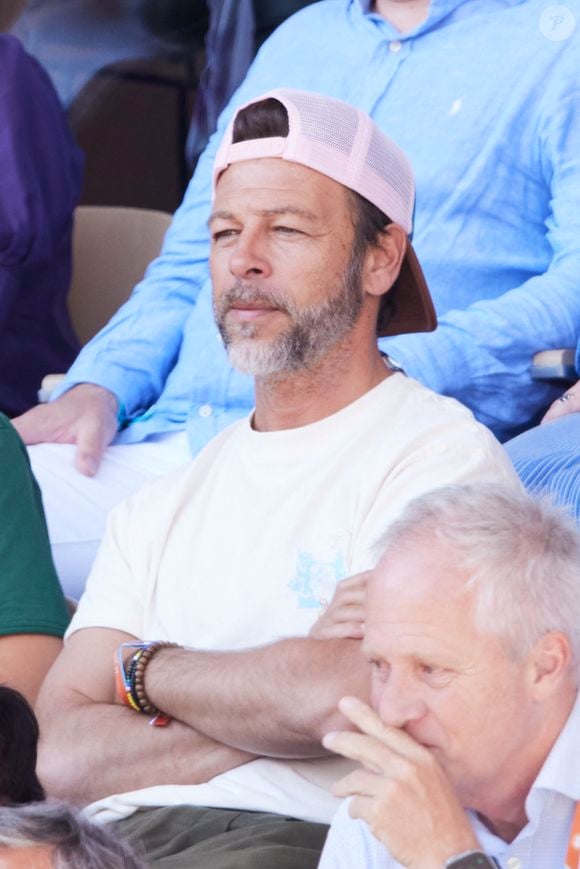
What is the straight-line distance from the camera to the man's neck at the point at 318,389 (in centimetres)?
238

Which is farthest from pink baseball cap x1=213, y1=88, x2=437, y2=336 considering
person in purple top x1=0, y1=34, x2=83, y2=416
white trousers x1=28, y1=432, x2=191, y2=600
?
person in purple top x1=0, y1=34, x2=83, y2=416

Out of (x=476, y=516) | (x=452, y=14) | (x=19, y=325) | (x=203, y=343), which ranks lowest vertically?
(x=19, y=325)

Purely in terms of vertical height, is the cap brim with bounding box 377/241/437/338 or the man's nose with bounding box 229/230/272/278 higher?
the man's nose with bounding box 229/230/272/278

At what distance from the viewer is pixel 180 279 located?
150 inches

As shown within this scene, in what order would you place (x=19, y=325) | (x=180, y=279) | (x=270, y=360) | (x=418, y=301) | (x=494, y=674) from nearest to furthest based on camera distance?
(x=494, y=674) → (x=270, y=360) → (x=418, y=301) → (x=180, y=279) → (x=19, y=325)

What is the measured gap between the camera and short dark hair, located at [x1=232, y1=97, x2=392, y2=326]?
2.48m

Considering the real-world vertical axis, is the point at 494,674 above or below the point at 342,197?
below

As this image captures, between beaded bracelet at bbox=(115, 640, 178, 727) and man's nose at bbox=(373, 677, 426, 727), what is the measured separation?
2.01 ft

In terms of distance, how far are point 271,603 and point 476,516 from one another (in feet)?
1.89

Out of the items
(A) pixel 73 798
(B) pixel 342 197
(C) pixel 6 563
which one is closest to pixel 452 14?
(B) pixel 342 197

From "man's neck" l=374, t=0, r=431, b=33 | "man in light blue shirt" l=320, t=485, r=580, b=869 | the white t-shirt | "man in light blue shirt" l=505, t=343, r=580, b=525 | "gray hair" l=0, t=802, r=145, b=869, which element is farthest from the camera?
"man's neck" l=374, t=0, r=431, b=33

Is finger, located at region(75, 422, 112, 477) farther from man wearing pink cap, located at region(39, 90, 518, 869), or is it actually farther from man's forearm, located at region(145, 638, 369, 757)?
man's forearm, located at region(145, 638, 369, 757)

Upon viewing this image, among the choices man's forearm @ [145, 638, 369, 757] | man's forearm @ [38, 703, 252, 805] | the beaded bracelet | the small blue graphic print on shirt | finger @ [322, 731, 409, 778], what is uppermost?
finger @ [322, 731, 409, 778]

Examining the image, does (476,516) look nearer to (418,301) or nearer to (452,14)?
(418,301)
